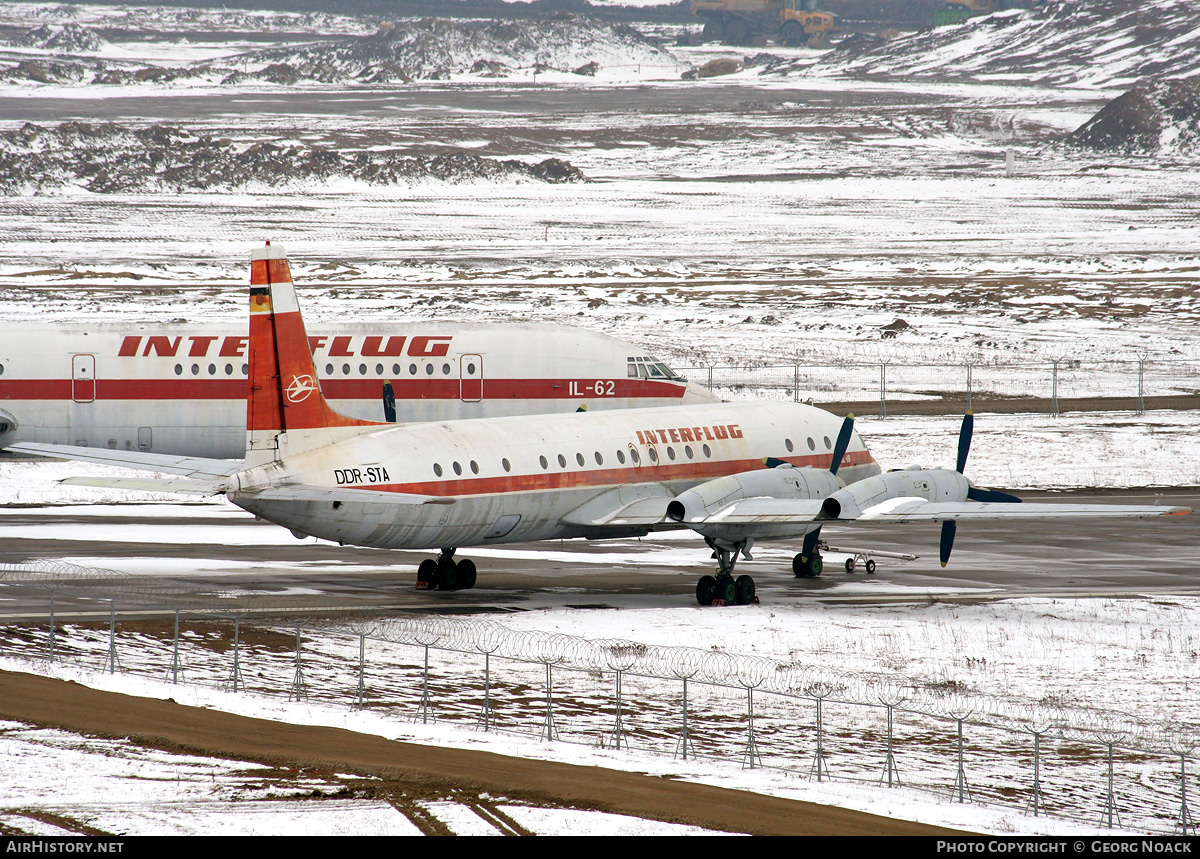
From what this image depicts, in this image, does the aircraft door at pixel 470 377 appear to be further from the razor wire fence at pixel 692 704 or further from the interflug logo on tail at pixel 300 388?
the razor wire fence at pixel 692 704

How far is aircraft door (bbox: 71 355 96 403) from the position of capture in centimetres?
4675

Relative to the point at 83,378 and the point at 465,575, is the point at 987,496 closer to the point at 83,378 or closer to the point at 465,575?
the point at 465,575

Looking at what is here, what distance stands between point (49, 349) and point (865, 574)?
27391mm

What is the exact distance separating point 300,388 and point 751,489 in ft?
35.6

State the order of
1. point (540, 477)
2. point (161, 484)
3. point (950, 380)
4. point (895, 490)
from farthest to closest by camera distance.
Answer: point (950, 380) < point (895, 490) < point (540, 477) < point (161, 484)

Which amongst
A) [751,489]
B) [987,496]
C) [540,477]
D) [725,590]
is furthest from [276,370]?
[987,496]

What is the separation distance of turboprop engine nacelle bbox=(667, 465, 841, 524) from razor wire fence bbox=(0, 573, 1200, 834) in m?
5.54

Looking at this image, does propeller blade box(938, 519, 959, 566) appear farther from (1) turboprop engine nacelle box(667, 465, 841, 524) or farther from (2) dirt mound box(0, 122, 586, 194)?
(2) dirt mound box(0, 122, 586, 194)

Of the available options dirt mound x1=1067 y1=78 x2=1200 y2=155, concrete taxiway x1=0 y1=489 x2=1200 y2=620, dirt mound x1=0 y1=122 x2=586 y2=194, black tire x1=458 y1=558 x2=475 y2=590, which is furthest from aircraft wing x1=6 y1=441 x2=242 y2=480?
dirt mound x1=1067 y1=78 x2=1200 y2=155

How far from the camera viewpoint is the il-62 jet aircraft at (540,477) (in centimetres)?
2873

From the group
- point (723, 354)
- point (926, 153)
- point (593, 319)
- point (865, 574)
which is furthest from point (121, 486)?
point (926, 153)

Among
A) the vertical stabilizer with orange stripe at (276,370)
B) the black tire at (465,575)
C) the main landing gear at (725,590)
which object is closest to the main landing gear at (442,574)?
the black tire at (465,575)

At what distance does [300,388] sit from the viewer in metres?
29.1
